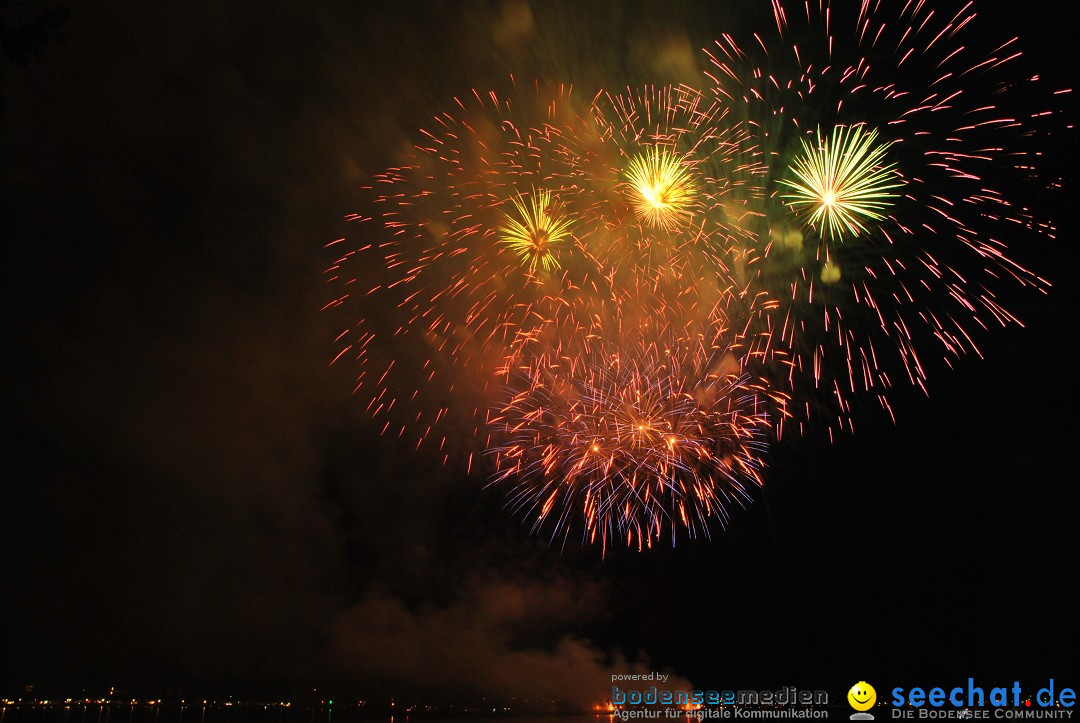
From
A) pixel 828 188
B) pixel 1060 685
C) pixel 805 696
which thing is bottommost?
pixel 805 696

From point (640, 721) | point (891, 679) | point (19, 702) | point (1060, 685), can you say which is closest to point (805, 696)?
point (891, 679)

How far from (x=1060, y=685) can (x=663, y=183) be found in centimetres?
3866

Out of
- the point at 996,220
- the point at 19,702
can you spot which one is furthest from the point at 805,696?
the point at 19,702

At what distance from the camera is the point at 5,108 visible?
195 inches

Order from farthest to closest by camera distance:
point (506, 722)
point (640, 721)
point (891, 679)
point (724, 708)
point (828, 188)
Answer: point (506, 722) → point (640, 721) → point (891, 679) → point (724, 708) → point (828, 188)

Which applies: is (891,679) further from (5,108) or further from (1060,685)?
(5,108)

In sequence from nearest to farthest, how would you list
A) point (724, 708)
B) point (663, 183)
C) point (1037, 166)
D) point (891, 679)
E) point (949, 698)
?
point (1037, 166) → point (663, 183) → point (949, 698) → point (724, 708) → point (891, 679)

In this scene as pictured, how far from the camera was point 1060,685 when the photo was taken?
124 ft

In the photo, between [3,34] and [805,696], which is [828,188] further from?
[805,696]

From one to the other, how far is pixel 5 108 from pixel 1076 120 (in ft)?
30.7

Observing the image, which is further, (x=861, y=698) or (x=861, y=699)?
(x=861, y=698)

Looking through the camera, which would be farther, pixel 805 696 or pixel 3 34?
pixel 805 696

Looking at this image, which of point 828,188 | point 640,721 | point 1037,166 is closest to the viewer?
point 1037,166

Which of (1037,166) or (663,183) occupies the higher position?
(663,183)
